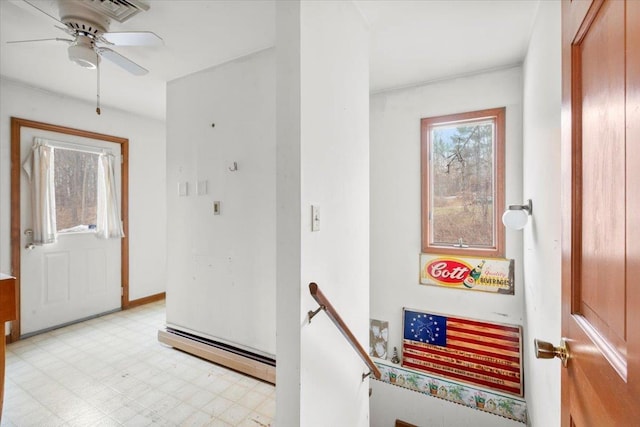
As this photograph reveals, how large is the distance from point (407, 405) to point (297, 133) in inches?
112

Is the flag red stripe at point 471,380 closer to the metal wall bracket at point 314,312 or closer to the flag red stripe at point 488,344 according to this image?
the flag red stripe at point 488,344

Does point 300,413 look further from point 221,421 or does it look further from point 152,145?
point 152,145

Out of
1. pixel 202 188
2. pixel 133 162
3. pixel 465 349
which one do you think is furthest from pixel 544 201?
pixel 133 162

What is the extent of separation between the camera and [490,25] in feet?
6.53

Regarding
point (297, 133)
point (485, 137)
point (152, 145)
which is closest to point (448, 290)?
point (485, 137)

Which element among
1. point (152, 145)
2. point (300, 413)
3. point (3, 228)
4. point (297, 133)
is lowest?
point (300, 413)

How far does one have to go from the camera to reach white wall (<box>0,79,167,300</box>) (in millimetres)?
2766

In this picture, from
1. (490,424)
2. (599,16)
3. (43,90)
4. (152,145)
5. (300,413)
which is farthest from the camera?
(152,145)

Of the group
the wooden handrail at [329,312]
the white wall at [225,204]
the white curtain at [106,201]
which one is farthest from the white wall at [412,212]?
the white curtain at [106,201]

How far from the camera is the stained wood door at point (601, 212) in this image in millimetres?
503

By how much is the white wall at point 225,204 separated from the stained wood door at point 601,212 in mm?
1778

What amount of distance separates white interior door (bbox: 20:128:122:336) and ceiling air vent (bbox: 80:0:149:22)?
203 centimetres

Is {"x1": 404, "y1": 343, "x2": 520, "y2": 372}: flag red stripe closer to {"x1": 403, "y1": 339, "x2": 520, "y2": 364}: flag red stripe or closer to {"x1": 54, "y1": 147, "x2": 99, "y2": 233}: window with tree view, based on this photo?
{"x1": 403, "y1": 339, "x2": 520, "y2": 364}: flag red stripe

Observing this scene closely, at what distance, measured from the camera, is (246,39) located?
2123mm
